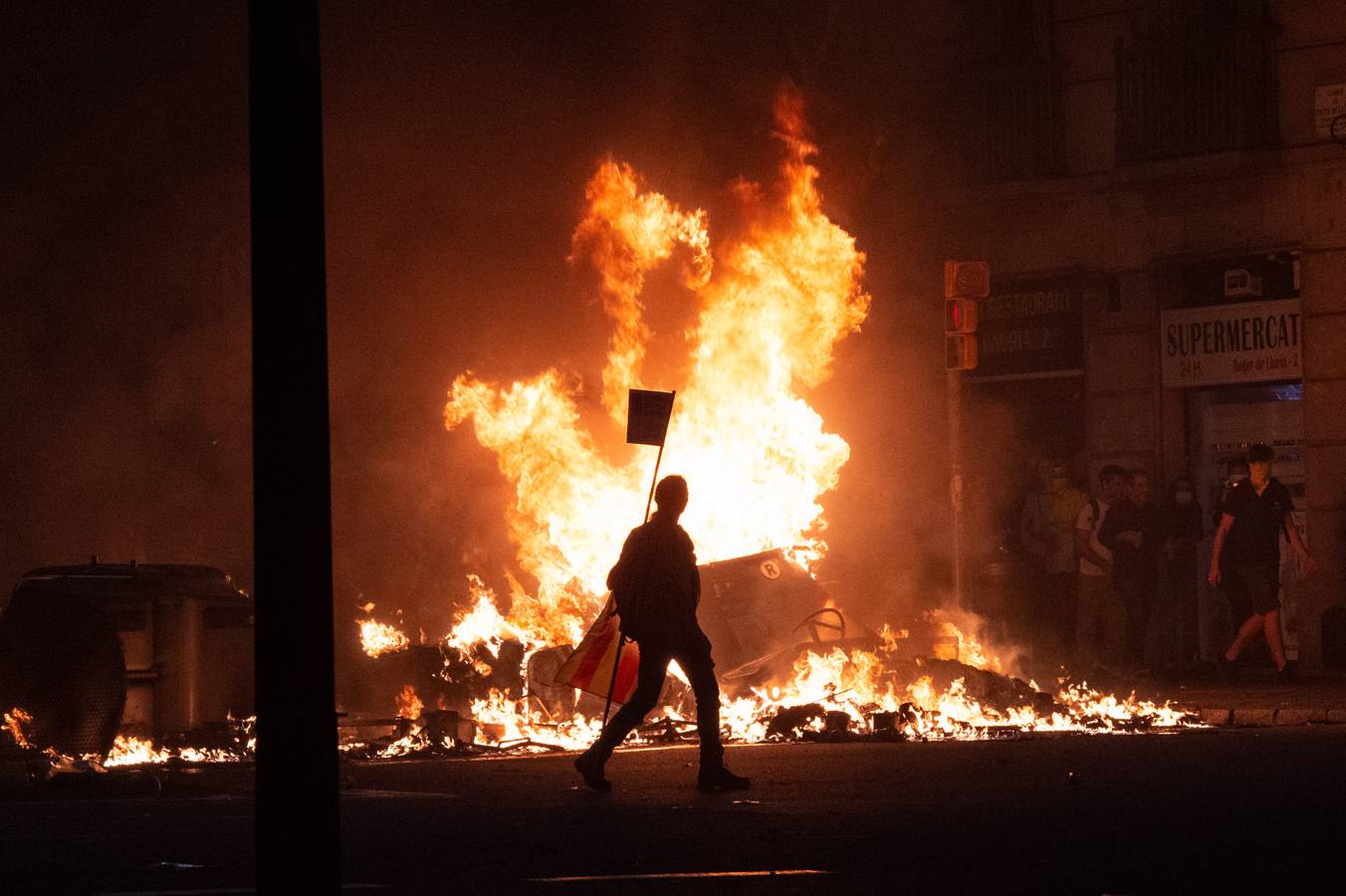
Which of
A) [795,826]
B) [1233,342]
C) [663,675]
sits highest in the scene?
[1233,342]

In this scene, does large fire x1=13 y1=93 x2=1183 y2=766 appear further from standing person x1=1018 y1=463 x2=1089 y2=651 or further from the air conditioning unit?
the air conditioning unit

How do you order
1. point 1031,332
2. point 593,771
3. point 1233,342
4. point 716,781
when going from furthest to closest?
1. point 1031,332
2. point 1233,342
3. point 593,771
4. point 716,781

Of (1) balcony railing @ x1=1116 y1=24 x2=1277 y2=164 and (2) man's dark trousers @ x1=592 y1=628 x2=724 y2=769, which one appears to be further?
(1) balcony railing @ x1=1116 y1=24 x2=1277 y2=164

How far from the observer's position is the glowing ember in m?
18.5

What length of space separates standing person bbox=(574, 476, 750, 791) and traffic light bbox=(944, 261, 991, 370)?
7413 mm

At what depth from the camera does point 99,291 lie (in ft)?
80.7

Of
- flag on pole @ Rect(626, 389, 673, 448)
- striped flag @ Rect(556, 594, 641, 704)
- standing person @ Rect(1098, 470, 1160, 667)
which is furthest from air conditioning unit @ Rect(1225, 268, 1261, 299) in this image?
striped flag @ Rect(556, 594, 641, 704)

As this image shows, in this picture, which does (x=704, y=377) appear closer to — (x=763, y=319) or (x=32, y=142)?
(x=763, y=319)

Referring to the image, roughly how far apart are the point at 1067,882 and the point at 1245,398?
637 inches

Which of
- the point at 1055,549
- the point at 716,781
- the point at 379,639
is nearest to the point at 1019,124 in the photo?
the point at 1055,549

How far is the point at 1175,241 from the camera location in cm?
2370

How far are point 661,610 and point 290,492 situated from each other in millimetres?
7540

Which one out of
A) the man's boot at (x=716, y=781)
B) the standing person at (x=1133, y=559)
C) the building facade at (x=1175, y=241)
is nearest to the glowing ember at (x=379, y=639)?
the standing person at (x=1133, y=559)

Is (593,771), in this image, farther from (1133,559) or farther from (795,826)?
(1133,559)
